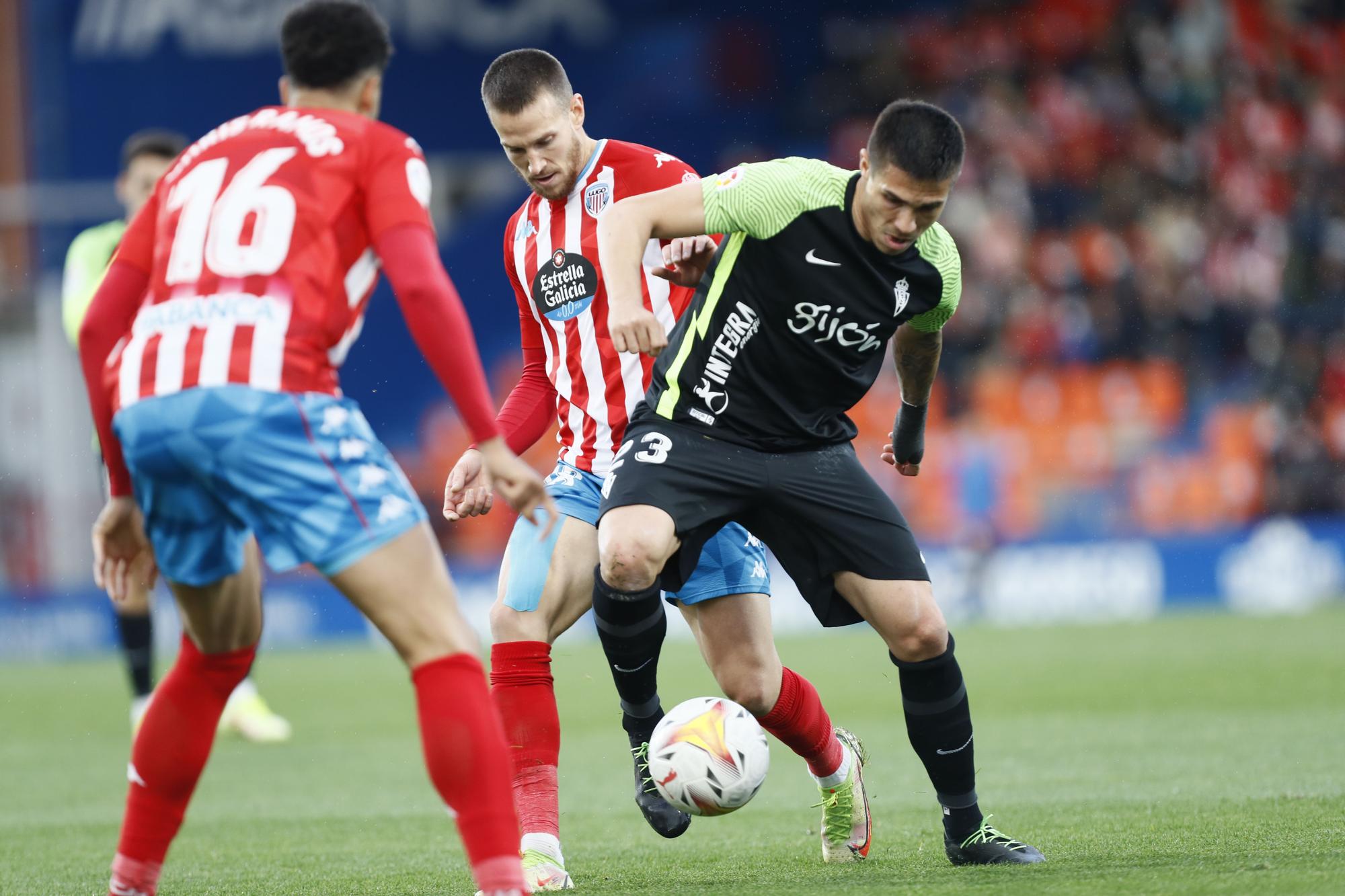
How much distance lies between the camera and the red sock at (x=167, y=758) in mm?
3896

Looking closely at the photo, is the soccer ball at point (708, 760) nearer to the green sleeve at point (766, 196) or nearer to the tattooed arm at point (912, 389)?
the tattooed arm at point (912, 389)

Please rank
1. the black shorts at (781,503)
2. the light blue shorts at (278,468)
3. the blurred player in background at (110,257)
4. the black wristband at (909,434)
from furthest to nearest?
the blurred player in background at (110,257)
the black wristband at (909,434)
the black shorts at (781,503)
the light blue shorts at (278,468)

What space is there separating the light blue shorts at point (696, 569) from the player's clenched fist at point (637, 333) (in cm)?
95

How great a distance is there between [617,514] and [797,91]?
740 inches

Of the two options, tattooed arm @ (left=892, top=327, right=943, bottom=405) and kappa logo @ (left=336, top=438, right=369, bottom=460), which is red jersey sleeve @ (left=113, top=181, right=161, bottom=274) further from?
tattooed arm @ (left=892, top=327, right=943, bottom=405)

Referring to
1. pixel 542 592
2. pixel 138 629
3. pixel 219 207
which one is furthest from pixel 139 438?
pixel 138 629

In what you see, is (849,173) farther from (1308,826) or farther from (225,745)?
(225,745)

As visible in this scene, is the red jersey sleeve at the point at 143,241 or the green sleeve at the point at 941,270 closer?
the red jersey sleeve at the point at 143,241

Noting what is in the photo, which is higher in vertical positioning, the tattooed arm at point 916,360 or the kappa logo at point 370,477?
the tattooed arm at point 916,360

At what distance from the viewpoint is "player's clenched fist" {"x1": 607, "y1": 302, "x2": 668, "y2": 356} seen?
13.9ft

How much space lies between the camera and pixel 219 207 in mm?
3615

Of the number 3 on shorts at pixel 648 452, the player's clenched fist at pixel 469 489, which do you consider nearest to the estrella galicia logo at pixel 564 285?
the player's clenched fist at pixel 469 489

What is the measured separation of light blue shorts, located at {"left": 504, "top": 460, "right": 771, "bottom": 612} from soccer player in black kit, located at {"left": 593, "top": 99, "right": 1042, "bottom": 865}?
232 mm

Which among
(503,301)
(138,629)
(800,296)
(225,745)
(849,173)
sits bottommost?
(225,745)
